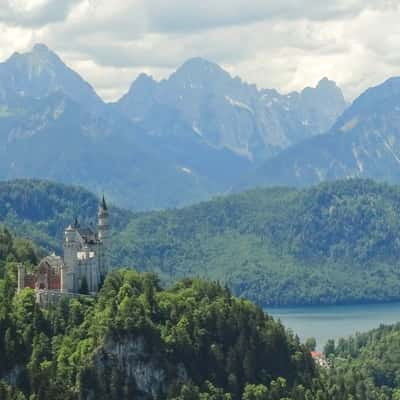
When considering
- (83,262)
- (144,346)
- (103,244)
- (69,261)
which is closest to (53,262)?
(69,261)

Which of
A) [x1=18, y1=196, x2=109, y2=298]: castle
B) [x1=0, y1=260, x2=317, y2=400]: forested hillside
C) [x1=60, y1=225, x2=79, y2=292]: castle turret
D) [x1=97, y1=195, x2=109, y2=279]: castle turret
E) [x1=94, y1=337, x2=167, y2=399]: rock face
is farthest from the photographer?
[x1=97, y1=195, x2=109, y2=279]: castle turret

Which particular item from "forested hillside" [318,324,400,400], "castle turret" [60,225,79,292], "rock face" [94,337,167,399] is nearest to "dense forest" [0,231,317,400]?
"rock face" [94,337,167,399]

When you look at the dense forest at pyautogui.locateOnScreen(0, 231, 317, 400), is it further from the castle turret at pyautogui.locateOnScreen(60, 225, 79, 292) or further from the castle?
the castle turret at pyautogui.locateOnScreen(60, 225, 79, 292)

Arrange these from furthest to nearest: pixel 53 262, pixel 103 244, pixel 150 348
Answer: pixel 103 244, pixel 53 262, pixel 150 348

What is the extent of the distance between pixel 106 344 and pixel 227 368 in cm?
1258

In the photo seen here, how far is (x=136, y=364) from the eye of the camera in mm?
122875

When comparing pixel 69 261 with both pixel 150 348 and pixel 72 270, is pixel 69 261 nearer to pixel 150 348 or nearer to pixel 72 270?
pixel 72 270

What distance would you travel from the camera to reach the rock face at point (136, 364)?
121375 millimetres

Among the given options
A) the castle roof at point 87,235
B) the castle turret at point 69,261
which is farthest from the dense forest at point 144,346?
the castle roof at point 87,235

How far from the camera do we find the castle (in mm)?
130250

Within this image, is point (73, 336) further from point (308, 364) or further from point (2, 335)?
point (308, 364)

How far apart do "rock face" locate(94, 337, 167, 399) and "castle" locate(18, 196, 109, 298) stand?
8.91m

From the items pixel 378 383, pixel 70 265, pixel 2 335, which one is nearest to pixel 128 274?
pixel 70 265

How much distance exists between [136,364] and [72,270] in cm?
1274
